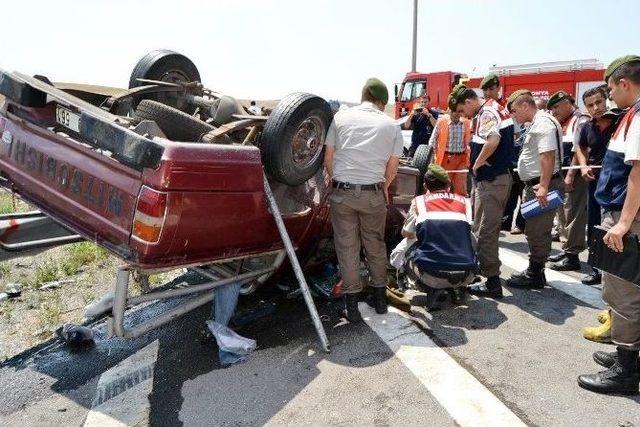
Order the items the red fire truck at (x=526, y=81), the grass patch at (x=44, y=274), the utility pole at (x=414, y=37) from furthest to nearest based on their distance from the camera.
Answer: the utility pole at (x=414, y=37)
the red fire truck at (x=526, y=81)
the grass patch at (x=44, y=274)

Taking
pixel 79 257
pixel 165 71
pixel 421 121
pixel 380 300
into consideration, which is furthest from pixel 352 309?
pixel 421 121

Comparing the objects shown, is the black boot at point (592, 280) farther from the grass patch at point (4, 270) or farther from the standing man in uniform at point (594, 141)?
the grass patch at point (4, 270)

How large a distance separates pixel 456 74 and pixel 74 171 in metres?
15.8

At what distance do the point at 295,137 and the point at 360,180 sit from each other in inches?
24.8

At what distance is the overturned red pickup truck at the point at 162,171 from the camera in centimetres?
275


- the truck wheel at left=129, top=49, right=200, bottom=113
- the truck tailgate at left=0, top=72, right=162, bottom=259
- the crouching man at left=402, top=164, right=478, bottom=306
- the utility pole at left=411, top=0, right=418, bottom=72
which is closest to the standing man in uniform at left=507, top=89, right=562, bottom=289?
the crouching man at left=402, top=164, right=478, bottom=306

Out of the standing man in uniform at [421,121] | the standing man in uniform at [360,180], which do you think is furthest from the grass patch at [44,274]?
the standing man in uniform at [421,121]

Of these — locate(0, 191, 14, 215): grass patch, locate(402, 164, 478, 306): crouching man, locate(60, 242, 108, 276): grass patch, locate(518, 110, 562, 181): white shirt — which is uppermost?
locate(518, 110, 562, 181): white shirt

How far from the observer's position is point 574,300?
445 centimetres

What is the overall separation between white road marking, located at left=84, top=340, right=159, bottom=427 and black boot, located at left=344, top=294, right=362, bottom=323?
1415 mm

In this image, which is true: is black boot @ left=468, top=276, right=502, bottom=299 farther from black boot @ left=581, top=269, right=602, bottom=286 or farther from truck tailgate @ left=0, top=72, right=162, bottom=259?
truck tailgate @ left=0, top=72, right=162, bottom=259

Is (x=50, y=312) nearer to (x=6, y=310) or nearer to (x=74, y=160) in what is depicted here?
(x=6, y=310)

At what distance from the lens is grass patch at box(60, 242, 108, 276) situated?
564 cm

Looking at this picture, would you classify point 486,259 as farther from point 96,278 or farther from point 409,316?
point 96,278
